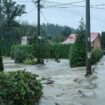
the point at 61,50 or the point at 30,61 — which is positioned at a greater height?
the point at 61,50

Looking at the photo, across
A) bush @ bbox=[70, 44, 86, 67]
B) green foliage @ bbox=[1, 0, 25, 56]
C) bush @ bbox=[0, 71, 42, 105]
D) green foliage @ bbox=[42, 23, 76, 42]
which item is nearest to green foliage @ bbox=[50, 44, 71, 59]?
bush @ bbox=[70, 44, 86, 67]

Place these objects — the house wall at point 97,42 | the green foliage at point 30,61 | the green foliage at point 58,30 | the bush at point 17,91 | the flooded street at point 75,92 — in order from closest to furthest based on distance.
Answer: the bush at point 17,91 → the flooded street at point 75,92 → the green foliage at point 30,61 → the house wall at point 97,42 → the green foliage at point 58,30

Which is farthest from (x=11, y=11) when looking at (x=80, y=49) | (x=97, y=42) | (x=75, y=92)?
(x=75, y=92)

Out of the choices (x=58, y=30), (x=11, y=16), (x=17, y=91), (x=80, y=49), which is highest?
(x=11, y=16)

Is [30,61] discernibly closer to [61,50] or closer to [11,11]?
[61,50]

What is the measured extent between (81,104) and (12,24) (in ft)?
251

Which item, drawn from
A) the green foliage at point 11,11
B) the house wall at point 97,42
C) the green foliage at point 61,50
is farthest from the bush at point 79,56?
the green foliage at point 11,11

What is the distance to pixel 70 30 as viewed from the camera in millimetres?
118000

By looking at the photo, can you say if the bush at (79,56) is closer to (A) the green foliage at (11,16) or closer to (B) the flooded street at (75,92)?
(B) the flooded street at (75,92)

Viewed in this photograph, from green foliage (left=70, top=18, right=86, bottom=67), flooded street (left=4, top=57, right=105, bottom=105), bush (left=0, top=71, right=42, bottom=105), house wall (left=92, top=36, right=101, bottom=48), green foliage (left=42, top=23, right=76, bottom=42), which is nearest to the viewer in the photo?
bush (left=0, top=71, right=42, bottom=105)

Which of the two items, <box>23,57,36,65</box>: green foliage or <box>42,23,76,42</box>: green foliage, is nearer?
<box>23,57,36,65</box>: green foliage

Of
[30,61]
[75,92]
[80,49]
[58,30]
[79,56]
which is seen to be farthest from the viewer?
[58,30]

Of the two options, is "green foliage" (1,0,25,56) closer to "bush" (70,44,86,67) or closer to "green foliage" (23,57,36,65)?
"green foliage" (23,57,36,65)

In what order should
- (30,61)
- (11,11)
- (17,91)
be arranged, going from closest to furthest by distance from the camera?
(17,91)
(30,61)
(11,11)
